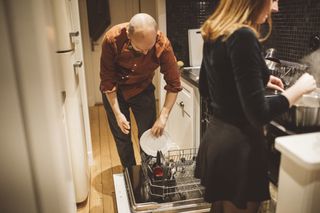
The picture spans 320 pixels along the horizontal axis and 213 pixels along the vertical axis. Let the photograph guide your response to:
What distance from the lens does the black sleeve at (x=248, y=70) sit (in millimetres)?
925

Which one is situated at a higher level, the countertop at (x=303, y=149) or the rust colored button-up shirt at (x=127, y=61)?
the rust colored button-up shirt at (x=127, y=61)

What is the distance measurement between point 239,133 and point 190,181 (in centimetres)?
79

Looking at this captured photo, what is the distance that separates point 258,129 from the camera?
3.58 ft

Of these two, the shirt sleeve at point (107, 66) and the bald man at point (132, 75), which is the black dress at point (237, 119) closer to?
the bald man at point (132, 75)

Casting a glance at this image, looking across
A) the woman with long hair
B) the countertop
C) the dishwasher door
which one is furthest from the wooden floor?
the countertop

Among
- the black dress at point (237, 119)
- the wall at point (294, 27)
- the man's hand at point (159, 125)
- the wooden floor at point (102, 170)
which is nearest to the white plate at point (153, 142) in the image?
the man's hand at point (159, 125)

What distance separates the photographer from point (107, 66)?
6.06 feet

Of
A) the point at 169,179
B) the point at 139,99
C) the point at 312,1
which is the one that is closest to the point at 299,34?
the point at 312,1

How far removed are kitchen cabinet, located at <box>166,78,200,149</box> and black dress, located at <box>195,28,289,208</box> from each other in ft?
3.36

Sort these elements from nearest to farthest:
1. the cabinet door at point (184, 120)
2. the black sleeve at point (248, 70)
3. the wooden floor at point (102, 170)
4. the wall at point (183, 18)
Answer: the black sleeve at point (248, 70), the wooden floor at point (102, 170), the cabinet door at point (184, 120), the wall at point (183, 18)

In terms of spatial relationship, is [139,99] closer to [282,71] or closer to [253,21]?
[282,71]

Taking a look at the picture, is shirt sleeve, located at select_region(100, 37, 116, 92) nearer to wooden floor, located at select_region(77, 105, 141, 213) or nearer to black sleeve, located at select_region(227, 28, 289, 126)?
wooden floor, located at select_region(77, 105, 141, 213)

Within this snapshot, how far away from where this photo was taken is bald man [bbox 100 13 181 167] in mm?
1825

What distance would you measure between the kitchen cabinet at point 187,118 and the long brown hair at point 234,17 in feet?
3.71
